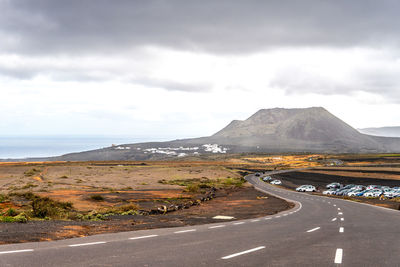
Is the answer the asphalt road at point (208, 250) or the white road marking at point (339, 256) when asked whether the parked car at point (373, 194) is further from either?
the white road marking at point (339, 256)

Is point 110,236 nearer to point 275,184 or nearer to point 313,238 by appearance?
point 313,238

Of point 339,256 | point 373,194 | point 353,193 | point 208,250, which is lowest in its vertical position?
point 353,193

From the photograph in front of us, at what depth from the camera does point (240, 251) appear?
33.4 feet

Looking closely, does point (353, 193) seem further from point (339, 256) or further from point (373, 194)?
point (339, 256)

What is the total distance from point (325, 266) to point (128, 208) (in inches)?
776

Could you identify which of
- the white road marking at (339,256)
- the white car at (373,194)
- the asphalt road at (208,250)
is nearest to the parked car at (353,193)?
the white car at (373,194)

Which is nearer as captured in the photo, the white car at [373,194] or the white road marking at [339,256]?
the white road marking at [339,256]

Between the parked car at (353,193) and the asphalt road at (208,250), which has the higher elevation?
the asphalt road at (208,250)

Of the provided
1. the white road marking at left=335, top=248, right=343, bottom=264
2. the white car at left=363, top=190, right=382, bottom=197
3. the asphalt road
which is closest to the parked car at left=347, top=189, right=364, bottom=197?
the white car at left=363, top=190, right=382, bottom=197

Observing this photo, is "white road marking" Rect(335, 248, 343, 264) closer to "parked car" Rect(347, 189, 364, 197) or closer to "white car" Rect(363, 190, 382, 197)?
"white car" Rect(363, 190, 382, 197)

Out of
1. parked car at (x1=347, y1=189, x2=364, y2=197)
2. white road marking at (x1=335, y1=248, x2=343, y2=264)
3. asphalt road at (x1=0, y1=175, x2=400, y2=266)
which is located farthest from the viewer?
parked car at (x1=347, y1=189, x2=364, y2=197)

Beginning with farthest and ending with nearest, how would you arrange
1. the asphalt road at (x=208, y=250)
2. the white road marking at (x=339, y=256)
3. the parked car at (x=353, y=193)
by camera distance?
the parked car at (x=353, y=193)
the white road marking at (x=339, y=256)
the asphalt road at (x=208, y=250)

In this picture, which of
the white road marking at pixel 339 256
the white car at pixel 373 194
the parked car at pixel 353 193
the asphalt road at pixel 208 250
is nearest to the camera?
the asphalt road at pixel 208 250

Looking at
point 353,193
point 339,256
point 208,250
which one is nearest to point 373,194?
point 353,193
